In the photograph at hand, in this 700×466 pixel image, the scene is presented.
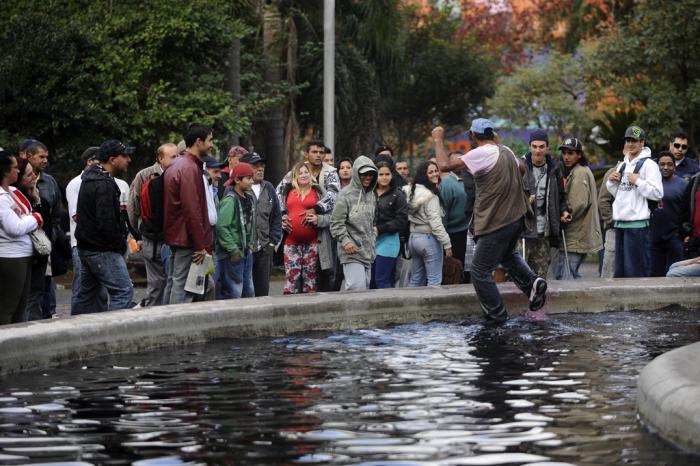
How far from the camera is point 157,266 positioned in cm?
1286

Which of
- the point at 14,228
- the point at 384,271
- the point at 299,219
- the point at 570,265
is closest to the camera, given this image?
the point at 14,228

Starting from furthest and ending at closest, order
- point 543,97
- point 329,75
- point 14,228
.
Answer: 1. point 543,97
2. point 329,75
3. point 14,228

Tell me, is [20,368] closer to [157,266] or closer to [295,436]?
[295,436]

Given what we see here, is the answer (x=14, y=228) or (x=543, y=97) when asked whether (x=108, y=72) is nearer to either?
(x=14, y=228)

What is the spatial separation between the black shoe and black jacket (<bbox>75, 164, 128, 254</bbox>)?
3.31 metres

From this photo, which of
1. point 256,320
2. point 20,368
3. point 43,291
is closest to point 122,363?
point 20,368

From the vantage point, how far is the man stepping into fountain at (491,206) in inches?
468

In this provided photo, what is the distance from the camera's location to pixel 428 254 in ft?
49.0

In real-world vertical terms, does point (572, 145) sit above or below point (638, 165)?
above

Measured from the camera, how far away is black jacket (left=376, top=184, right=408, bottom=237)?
14602 millimetres

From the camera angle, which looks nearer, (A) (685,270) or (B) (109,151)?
(B) (109,151)

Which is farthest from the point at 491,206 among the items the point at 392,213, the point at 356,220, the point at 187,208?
the point at 392,213

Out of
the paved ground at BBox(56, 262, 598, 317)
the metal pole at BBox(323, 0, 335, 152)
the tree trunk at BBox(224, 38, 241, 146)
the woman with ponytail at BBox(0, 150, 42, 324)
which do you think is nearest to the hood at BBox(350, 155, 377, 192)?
the paved ground at BBox(56, 262, 598, 317)

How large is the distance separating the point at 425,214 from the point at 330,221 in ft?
4.64
